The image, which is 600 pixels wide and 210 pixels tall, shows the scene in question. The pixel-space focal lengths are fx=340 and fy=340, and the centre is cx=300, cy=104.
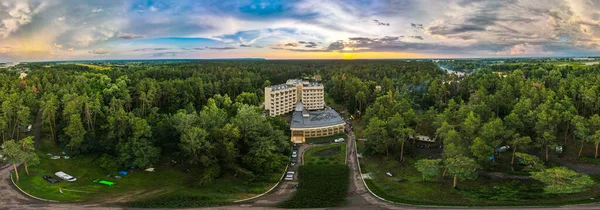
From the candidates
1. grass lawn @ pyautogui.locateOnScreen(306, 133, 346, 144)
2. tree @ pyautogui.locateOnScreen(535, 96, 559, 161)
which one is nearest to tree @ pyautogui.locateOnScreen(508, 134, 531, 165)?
tree @ pyautogui.locateOnScreen(535, 96, 559, 161)

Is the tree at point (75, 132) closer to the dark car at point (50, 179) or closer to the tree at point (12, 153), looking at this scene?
the dark car at point (50, 179)

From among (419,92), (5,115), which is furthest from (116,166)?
(419,92)

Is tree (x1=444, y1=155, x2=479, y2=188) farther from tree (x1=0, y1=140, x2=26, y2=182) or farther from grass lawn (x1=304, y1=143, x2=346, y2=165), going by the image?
tree (x1=0, y1=140, x2=26, y2=182)

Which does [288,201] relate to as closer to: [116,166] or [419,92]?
[116,166]

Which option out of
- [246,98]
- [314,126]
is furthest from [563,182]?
[246,98]

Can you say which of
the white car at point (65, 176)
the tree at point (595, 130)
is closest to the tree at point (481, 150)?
the tree at point (595, 130)
